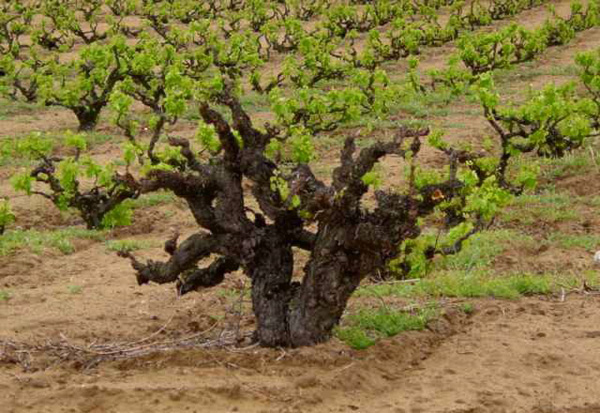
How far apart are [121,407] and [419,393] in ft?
5.40

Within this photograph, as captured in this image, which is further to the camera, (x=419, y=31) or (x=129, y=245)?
(x=419, y=31)

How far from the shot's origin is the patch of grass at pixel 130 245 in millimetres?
9062

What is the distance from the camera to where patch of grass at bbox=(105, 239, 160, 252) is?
906 cm

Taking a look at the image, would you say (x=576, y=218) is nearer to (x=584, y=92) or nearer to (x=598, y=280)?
(x=598, y=280)

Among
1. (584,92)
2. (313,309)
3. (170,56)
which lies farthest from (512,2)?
(313,309)

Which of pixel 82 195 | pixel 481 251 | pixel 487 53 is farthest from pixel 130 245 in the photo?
pixel 487 53

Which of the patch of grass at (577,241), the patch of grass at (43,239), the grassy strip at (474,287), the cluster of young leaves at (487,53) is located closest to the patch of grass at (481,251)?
the patch of grass at (577,241)

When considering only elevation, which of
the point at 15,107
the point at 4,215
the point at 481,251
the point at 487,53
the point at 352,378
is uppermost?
the point at 487,53

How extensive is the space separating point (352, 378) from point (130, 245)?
163 inches

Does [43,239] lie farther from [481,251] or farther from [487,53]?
[487,53]

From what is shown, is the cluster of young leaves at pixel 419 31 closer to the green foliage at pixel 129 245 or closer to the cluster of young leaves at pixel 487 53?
the cluster of young leaves at pixel 487 53

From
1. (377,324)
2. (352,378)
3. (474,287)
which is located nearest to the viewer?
(352,378)

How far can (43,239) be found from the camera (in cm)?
938

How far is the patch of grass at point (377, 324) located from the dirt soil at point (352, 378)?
0.33ft
